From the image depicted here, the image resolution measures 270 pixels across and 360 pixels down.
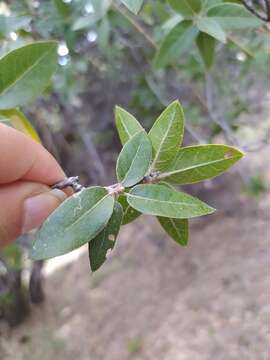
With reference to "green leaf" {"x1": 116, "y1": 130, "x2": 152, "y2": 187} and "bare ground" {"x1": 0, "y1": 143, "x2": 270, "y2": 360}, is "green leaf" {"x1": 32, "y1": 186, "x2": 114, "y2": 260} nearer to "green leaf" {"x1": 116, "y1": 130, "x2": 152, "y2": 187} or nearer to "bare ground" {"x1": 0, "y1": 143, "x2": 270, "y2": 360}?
"green leaf" {"x1": 116, "y1": 130, "x2": 152, "y2": 187}

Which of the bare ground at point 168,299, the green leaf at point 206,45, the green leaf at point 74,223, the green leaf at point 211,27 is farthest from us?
the bare ground at point 168,299

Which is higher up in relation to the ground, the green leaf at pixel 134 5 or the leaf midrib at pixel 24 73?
the green leaf at pixel 134 5

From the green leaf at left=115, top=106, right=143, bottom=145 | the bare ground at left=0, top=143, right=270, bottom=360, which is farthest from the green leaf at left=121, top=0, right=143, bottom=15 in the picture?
the bare ground at left=0, top=143, right=270, bottom=360

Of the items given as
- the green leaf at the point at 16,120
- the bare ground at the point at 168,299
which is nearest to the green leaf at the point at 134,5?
the green leaf at the point at 16,120

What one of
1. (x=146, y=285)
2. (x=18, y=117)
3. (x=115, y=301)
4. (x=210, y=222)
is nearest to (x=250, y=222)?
(x=210, y=222)

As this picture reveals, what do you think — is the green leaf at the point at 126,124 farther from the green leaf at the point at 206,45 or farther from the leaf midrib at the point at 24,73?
the green leaf at the point at 206,45

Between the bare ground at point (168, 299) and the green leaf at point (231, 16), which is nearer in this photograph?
the green leaf at point (231, 16)

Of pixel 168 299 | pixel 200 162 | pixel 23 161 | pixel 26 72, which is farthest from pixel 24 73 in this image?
pixel 168 299

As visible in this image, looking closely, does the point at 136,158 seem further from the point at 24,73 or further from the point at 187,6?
the point at 187,6
